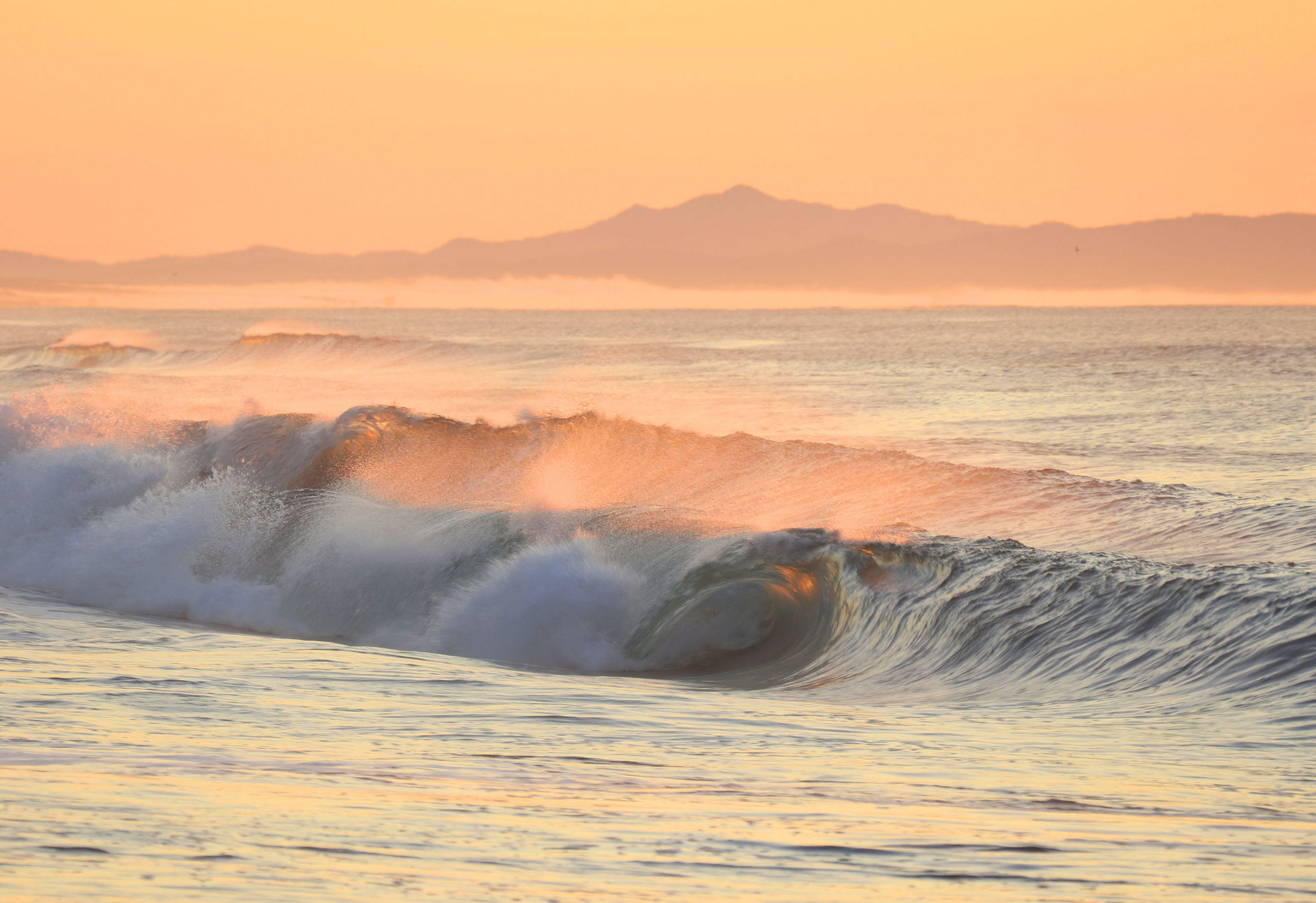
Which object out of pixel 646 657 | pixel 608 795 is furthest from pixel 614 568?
pixel 608 795

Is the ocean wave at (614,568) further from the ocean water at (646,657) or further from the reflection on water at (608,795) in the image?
the reflection on water at (608,795)

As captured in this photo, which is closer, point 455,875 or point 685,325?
point 455,875

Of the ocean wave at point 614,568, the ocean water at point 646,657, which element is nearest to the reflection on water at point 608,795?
the ocean water at point 646,657

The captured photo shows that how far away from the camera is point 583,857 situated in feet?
12.3

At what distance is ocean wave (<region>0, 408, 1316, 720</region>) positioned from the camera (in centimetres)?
827

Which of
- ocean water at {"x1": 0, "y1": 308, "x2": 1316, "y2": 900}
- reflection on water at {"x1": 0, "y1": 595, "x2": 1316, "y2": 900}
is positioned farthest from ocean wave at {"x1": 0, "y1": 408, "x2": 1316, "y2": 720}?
reflection on water at {"x1": 0, "y1": 595, "x2": 1316, "y2": 900}

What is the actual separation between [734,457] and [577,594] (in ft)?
21.2

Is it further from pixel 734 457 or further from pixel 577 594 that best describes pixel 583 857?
pixel 734 457

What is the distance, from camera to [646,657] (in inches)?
382

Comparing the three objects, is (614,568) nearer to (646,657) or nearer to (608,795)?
(646,657)

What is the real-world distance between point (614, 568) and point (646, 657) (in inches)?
57.9

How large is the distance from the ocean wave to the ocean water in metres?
0.05

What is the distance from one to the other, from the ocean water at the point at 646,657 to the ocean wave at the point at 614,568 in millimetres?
46

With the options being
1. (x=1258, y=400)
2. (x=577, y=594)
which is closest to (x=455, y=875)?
(x=577, y=594)
